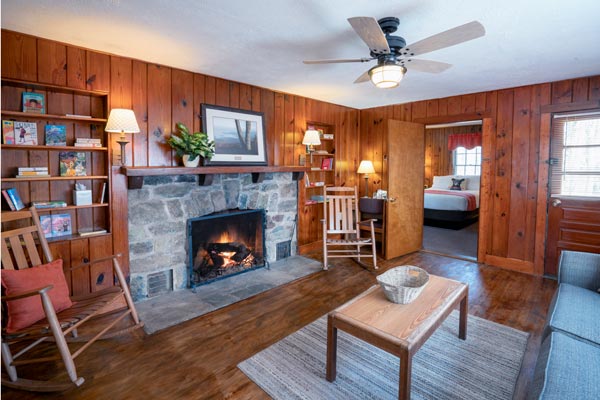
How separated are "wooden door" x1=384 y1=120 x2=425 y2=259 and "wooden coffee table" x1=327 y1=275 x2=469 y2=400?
2.08 meters

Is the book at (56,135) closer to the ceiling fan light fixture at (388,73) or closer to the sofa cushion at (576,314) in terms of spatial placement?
the ceiling fan light fixture at (388,73)

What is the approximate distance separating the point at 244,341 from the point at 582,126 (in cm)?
401

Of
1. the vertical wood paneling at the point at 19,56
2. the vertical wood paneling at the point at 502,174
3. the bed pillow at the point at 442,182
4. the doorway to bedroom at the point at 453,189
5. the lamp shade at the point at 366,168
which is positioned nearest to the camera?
the vertical wood paneling at the point at 19,56

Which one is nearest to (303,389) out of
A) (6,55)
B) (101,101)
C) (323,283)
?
(323,283)

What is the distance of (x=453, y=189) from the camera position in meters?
7.54

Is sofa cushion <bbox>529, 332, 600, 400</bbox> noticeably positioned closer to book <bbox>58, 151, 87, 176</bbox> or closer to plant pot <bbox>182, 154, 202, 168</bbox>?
plant pot <bbox>182, 154, 202, 168</bbox>

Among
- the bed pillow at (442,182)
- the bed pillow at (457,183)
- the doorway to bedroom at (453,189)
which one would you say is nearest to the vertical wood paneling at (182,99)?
the doorway to bedroom at (453,189)

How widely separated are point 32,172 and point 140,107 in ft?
3.23

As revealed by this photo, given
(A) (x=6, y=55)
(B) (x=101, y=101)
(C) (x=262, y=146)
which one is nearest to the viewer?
(A) (x=6, y=55)

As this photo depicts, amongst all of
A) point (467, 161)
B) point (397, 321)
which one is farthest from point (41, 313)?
point (467, 161)

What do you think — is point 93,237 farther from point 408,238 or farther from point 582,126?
point 582,126

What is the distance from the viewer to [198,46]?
105 inches

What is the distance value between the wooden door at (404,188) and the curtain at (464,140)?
366cm

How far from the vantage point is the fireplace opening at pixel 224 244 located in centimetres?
347
